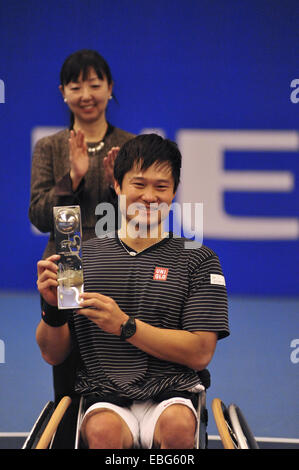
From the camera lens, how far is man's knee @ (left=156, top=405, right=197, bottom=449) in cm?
149

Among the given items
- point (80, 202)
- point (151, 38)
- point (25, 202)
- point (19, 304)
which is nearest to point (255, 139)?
point (151, 38)

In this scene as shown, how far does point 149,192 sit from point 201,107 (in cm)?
297

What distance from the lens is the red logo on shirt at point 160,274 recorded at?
1714 millimetres

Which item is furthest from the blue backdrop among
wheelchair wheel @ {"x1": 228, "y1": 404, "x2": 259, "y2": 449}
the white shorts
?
the white shorts

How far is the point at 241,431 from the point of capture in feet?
5.15

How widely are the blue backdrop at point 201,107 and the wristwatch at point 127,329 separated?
284 centimetres

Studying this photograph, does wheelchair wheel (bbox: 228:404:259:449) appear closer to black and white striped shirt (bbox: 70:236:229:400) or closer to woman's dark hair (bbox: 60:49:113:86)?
black and white striped shirt (bbox: 70:236:229:400)

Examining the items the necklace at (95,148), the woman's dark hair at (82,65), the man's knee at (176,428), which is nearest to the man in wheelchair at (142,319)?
the man's knee at (176,428)

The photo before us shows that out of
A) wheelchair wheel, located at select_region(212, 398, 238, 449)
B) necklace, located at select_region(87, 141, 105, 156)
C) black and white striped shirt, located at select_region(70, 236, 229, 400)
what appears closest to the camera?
wheelchair wheel, located at select_region(212, 398, 238, 449)

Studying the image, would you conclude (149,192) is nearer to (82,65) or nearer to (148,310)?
(148,310)

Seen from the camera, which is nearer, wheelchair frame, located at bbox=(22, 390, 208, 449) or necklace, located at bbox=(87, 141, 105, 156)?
wheelchair frame, located at bbox=(22, 390, 208, 449)

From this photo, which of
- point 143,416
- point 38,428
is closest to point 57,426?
point 38,428

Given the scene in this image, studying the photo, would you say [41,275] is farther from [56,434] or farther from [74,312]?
[56,434]

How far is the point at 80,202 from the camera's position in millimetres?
2291
